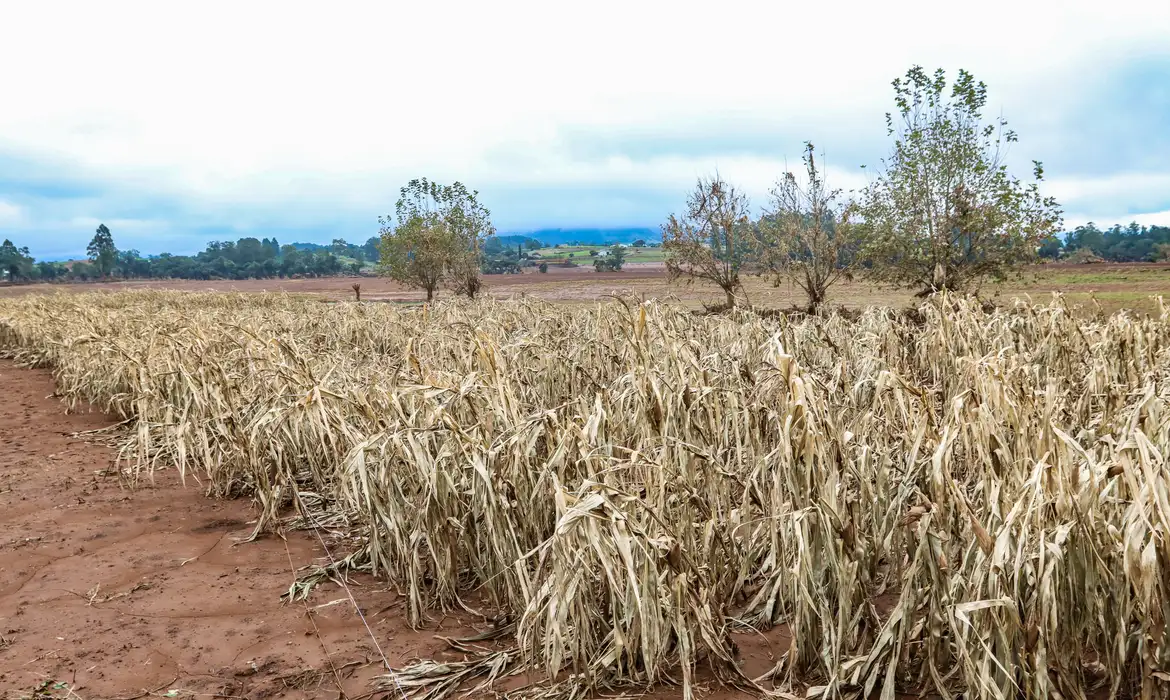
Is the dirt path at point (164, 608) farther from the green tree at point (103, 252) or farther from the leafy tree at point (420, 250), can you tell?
the green tree at point (103, 252)

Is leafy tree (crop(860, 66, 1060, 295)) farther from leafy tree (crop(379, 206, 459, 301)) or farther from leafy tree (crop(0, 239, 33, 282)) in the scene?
leafy tree (crop(0, 239, 33, 282))

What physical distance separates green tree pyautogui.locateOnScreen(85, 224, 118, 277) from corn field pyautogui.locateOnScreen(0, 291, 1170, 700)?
106910 mm

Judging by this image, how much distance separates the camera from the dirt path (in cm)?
322

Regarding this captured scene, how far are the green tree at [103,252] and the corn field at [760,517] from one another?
10691cm

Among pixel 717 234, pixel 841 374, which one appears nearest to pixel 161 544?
pixel 841 374

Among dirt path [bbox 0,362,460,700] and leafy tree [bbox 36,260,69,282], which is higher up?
leafy tree [bbox 36,260,69,282]

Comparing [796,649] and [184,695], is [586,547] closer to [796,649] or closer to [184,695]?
[796,649]

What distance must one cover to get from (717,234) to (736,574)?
1474 centimetres

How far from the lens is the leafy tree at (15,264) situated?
82062mm

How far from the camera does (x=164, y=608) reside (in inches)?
153

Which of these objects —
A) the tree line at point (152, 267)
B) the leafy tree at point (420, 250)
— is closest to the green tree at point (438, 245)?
the leafy tree at point (420, 250)

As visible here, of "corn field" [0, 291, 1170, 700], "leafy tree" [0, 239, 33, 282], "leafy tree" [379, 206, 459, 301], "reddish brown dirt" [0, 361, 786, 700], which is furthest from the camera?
"leafy tree" [0, 239, 33, 282]

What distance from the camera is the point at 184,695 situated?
122 inches

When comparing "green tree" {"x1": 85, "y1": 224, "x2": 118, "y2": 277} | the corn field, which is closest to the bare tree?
the corn field
